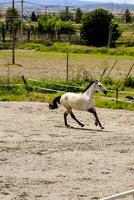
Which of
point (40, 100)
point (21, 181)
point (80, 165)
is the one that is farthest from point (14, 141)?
point (40, 100)

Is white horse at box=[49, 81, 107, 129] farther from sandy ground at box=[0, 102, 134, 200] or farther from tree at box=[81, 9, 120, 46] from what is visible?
tree at box=[81, 9, 120, 46]

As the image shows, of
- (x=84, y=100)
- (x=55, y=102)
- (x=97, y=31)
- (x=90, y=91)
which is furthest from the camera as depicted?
(x=97, y=31)

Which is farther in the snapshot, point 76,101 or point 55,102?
point 55,102

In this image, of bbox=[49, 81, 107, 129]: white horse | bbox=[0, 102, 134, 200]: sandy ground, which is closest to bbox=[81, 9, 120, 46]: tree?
bbox=[0, 102, 134, 200]: sandy ground

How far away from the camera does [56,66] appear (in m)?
33.4

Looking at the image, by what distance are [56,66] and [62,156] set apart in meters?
22.1

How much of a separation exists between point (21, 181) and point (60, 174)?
84 centimetres

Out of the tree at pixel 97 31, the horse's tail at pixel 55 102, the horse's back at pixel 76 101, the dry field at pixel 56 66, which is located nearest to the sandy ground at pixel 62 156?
the horse's tail at pixel 55 102

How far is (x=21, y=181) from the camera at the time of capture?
31.3 feet

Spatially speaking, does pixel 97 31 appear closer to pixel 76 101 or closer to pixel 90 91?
pixel 90 91

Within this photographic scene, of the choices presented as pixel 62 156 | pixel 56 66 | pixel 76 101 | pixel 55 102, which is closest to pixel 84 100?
pixel 76 101

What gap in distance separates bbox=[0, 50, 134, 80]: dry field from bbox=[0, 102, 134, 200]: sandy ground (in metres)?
7.96

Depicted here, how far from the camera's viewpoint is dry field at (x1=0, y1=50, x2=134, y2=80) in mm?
27766

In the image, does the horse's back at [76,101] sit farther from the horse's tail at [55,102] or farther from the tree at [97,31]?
the tree at [97,31]
